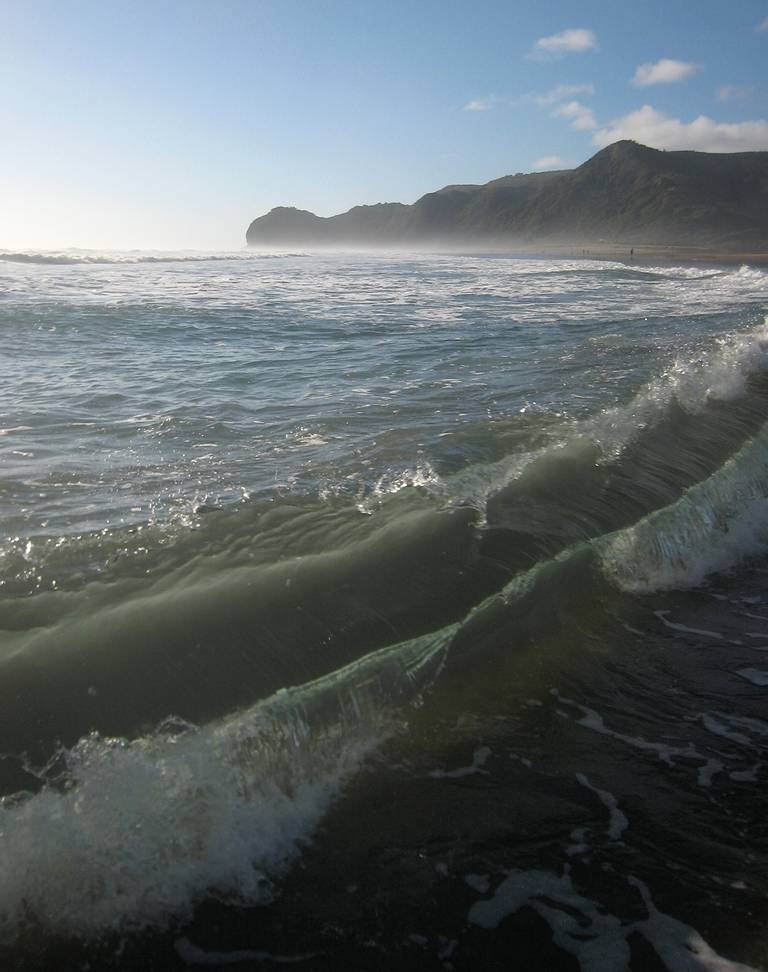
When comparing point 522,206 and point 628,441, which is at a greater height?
point 522,206

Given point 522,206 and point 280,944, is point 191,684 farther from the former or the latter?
point 522,206

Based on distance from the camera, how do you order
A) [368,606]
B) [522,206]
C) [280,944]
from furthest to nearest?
[522,206] → [368,606] → [280,944]

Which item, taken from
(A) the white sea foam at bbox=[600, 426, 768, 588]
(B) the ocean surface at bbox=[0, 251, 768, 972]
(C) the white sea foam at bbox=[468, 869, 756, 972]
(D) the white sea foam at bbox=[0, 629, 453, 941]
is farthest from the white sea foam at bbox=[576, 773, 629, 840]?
(A) the white sea foam at bbox=[600, 426, 768, 588]

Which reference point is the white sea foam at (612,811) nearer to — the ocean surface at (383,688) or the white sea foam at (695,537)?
the ocean surface at (383,688)

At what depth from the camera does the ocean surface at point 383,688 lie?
265cm

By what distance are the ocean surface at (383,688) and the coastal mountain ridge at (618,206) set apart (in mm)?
71215

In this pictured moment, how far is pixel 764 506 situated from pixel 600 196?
12858 centimetres

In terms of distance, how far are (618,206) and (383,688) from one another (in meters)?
126

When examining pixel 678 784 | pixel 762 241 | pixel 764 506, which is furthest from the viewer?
pixel 762 241

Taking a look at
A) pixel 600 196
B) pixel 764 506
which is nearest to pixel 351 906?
pixel 764 506

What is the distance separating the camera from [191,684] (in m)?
3.50

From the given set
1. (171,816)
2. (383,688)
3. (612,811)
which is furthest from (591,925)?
(171,816)

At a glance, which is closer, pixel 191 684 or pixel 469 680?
pixel 191 684

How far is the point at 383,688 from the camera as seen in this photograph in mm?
3727
